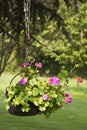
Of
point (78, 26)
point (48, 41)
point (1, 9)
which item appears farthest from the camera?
point (48, 41)

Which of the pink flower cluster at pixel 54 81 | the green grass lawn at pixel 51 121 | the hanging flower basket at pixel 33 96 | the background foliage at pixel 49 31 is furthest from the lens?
the green grass lawn at pixel 51 121

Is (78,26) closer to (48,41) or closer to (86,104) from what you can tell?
(48,41)

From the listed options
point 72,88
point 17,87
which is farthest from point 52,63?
point 17,87

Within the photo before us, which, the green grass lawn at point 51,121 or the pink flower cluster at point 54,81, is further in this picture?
the green grass lawn at point 51,121

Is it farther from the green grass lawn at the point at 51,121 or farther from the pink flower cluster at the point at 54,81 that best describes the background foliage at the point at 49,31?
the pink flower cluster at the point at 54,81

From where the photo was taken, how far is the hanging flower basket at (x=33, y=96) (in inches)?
203

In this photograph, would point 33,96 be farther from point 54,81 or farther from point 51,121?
point 51,121

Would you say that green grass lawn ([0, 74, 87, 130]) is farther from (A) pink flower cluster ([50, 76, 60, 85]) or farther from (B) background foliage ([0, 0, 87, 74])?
(A) pink flower cluster ([50, 76, 60, 85])

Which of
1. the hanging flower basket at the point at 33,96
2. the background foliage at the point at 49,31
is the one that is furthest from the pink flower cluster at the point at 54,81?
the background foliage at the point at 49,31

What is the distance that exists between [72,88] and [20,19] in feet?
44.2

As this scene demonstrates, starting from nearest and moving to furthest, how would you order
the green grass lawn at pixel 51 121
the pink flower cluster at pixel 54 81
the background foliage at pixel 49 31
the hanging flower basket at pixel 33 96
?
the hanging flower basket at pixel 33 96, the pink flower cluster at pixel 54 81, the background foliage at pixel 49 31, the green grass lawn at pixel 51 121

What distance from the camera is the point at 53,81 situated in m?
5.31

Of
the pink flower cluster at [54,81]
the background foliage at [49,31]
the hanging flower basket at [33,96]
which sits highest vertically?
the background foliage at [49,31]

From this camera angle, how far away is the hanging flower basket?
5.14 meters
